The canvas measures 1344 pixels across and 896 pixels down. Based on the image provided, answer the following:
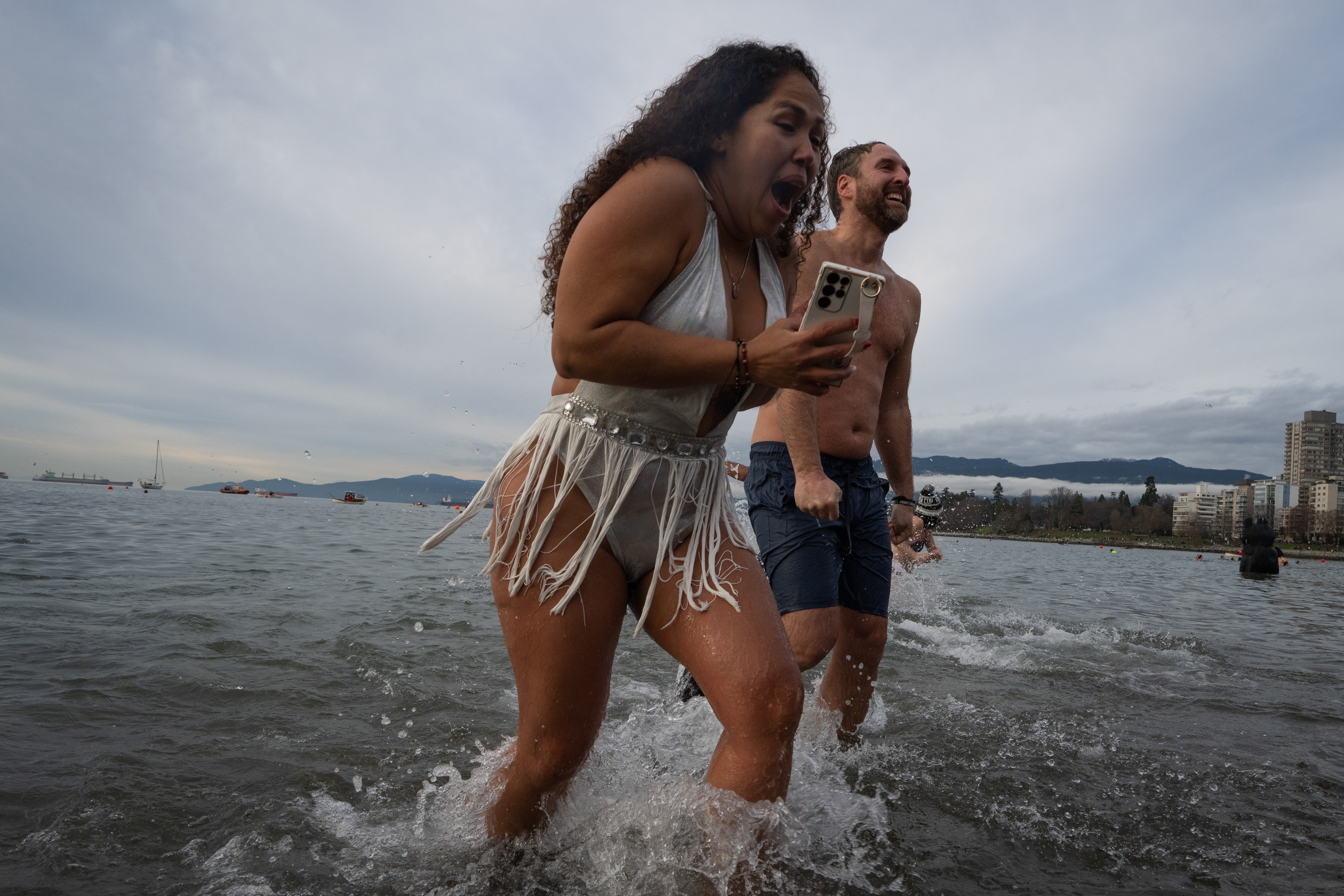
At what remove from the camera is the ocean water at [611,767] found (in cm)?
207

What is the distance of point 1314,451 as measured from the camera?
4739 inches

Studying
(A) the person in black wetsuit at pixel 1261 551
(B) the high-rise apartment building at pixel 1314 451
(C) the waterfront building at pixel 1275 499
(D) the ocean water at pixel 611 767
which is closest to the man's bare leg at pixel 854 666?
(D) the ocean water at pixel 611 767

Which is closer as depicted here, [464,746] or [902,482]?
[464,746]

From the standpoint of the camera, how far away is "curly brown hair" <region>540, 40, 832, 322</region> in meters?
1.95

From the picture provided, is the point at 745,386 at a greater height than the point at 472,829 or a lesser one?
greater

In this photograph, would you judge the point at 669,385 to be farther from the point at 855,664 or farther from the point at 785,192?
the point at 855,664

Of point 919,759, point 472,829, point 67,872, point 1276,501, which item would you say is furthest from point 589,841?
point 1276,501

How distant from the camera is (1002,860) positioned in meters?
2.37

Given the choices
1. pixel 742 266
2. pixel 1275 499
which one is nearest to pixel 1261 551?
pixel 742 266

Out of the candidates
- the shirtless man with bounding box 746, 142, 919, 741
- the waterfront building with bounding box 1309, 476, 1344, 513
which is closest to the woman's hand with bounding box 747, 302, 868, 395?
the shirtless man with bounding box 746, 142, 919, 741

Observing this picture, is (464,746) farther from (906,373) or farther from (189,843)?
(906,373)

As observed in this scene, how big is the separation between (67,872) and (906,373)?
148 inches

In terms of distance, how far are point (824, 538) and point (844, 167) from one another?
77.6 inches

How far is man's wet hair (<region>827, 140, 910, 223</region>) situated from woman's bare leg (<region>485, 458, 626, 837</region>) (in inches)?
97.8
